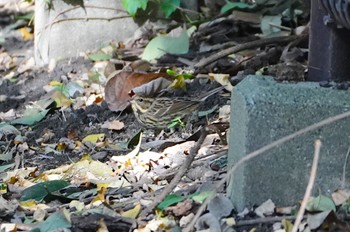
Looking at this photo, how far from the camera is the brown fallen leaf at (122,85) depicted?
529 centimetres

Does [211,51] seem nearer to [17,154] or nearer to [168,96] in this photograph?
[168,96]

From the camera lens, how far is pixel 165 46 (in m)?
6.05

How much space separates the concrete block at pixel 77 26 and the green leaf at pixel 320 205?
Answer: 3.51 metres

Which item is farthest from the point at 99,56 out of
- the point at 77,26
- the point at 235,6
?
the point at 235,6

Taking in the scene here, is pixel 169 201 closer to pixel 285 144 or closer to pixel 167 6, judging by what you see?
pixel 285 144

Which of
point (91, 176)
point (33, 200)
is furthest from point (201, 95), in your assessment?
point (33, 200)

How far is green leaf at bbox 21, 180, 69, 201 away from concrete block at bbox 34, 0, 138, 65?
8.89 ft

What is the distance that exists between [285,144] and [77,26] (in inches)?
141

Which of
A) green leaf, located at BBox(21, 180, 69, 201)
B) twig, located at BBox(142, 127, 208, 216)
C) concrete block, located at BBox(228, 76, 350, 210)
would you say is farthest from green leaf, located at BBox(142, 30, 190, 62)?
concrete block, located at BBox(228, 76, 350, 210)

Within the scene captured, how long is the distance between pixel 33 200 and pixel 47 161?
0.82m

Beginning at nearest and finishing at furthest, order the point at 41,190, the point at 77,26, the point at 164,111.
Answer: the point at 41,190
the point at 164,111
the point at 77,26

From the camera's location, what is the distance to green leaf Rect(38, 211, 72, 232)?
3336 mm

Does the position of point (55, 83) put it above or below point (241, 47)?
below

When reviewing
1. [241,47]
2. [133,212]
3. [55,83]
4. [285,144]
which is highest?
[285,144]
